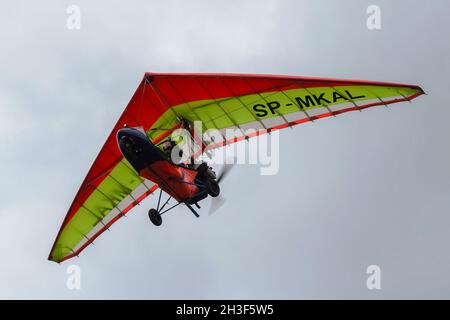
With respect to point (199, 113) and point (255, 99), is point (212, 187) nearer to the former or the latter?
point (199, 113)

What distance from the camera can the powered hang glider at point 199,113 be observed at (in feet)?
74.4

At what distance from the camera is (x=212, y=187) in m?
23.8

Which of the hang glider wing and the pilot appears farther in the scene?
the pilot

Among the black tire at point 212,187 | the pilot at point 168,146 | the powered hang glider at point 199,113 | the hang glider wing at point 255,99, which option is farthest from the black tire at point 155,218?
the hang glider wing at point 255,99

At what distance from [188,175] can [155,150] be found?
5.72 ft

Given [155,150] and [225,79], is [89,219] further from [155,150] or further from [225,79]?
[225,79]

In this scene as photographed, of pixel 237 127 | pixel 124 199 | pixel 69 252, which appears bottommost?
pixel 69 252

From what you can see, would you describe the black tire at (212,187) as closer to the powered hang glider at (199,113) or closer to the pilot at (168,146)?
the powered hang glider at (199,113)

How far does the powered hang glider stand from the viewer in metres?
22.7

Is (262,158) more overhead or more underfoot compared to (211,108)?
more underfoot

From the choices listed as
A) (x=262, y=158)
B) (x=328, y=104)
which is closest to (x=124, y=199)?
(x=262, y=158)

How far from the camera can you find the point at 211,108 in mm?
24719

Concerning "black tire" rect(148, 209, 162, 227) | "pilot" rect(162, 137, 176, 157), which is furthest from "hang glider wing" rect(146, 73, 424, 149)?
"black tire" rect(148, 209, 162, 227)

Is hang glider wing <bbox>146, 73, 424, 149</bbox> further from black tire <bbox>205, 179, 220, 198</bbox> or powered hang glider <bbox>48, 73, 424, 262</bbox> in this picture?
black tire <bbox>205, 179, 220, 198</bbox>
